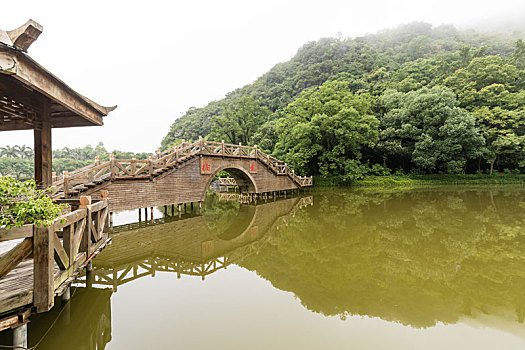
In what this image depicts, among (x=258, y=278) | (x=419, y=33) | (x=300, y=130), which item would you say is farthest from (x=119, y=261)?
(x=419, y=33)

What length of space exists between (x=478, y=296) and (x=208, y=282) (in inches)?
187

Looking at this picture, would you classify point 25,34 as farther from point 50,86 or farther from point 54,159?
point 54,159

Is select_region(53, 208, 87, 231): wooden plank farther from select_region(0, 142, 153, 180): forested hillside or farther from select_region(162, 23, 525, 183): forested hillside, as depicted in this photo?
select_region(0, 142, 153, 180): forested hillside

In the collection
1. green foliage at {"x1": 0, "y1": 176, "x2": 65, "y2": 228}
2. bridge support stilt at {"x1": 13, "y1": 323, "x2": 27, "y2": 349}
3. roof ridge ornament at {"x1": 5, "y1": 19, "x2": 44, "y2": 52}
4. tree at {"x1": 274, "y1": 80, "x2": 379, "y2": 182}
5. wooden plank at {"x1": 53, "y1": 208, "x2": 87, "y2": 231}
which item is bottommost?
bridge support stilt at {"x1": 13, "y1": 323, "x2": 27, "y2": 349}

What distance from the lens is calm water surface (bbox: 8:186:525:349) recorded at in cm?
321

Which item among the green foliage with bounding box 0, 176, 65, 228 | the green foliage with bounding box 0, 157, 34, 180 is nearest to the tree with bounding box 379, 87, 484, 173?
the green foliage with bounding box 0, 176, 65, 228

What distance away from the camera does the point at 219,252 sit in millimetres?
6855

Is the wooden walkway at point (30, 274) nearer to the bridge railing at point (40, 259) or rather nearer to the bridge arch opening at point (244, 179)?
the bridge railing at point (40, 259)

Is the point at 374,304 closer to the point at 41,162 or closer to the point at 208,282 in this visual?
the point at 208,282

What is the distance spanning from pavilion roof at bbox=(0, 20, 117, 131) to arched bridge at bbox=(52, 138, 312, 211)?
280 cm

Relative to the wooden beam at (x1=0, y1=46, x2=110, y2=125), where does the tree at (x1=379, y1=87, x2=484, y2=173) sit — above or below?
above

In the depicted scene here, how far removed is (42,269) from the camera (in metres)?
2.78

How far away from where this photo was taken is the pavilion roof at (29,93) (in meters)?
2.76

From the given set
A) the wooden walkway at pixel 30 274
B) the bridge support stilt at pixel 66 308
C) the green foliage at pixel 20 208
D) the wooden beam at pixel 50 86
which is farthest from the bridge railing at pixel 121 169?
the green foliage at pixel 20 208
